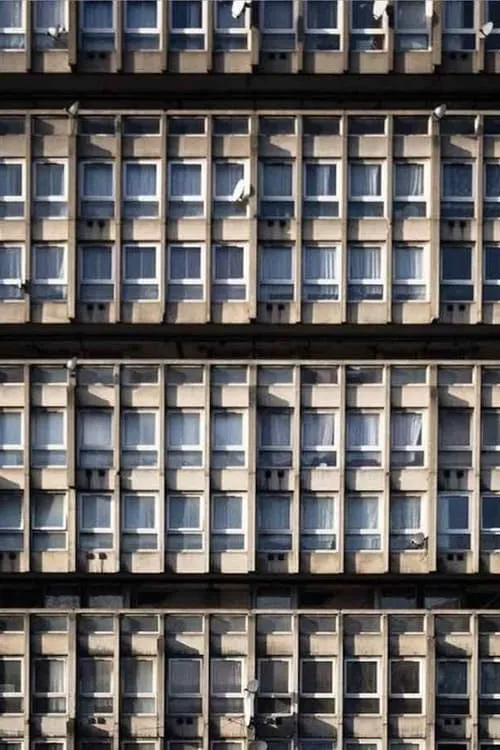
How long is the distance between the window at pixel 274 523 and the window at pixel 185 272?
→ 20.6 ft

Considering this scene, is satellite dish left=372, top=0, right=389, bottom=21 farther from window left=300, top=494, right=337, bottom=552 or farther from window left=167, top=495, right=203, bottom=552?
window left=167, top=495, right=203, bottom=552

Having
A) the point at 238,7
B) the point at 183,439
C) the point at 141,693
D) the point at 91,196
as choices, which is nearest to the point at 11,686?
the point at 141,693

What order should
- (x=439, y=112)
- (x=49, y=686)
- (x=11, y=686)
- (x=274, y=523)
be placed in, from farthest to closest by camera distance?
(x=274, y=523), (x=49, y=686), (x=11, y=686), (x=439, y=112)

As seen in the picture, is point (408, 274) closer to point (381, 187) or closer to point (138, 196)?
point (381, 187)

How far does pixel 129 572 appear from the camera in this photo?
3206 centimetres

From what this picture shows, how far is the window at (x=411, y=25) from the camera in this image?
3228cm

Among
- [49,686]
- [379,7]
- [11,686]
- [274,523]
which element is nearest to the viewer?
[379,7]

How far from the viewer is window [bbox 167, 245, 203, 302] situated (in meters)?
32.1

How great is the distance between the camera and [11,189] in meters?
32.1

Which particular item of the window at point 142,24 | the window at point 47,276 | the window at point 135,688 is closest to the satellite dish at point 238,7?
the window at point 142,24

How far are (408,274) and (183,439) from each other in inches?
320

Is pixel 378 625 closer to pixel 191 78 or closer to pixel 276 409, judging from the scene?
pixel 276 409

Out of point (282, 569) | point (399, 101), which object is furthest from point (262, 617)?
point (399, 101)

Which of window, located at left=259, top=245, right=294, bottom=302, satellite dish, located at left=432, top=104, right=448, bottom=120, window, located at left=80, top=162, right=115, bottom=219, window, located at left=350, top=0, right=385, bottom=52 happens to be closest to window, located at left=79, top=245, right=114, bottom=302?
window, located at left=80, top=162, right=115, bottom=219
